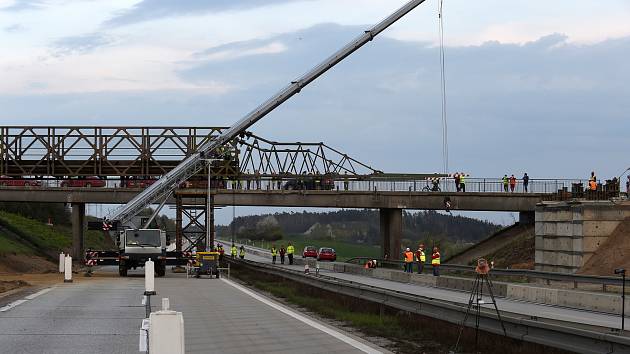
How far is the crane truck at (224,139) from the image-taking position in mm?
57625

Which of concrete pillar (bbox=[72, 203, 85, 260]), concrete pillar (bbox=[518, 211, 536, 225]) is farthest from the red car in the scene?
concrete pillar (bbox=[518, 211, 536, 225])

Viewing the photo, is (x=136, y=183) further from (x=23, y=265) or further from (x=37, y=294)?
(x=37, y=294)

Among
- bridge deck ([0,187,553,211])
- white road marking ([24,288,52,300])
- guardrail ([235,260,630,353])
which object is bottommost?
white road marking ([24,288,52,300])

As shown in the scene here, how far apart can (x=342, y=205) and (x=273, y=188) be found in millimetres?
7149

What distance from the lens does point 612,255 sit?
43562 millimetres

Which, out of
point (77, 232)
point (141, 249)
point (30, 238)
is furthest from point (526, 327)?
point (30, 238)

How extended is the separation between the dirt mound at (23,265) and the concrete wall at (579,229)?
28.7 m

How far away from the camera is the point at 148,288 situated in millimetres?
23047

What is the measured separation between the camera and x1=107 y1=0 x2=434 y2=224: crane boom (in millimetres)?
59500

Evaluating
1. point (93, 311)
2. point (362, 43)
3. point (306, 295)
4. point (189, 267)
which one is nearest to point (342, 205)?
point (362, 43)

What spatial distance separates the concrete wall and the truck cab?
66.0 feet

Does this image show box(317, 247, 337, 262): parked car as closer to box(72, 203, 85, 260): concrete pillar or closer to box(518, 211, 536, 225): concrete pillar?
box(518, 211, 536, 225): concrete pillar

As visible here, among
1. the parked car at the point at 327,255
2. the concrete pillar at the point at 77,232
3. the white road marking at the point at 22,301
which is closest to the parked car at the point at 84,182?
the concrete pillar at the point at 77,232

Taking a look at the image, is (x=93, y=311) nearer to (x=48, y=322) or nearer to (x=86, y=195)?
(x=48, y=322)
